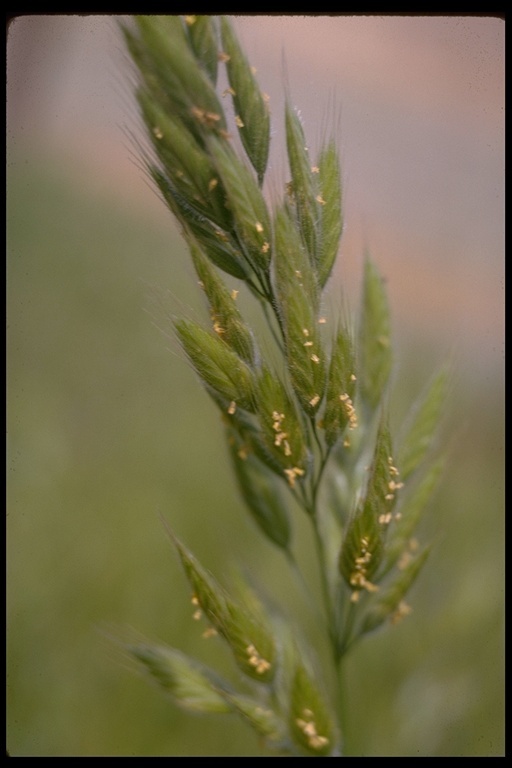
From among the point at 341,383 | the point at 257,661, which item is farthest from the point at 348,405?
the point at 257,661

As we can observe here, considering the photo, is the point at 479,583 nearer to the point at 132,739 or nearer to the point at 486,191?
the point at 132,739

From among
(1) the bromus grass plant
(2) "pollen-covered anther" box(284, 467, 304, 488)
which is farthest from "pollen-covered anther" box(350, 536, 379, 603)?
(2) "pollen-covered anther" box(284, 467, 304, 488)

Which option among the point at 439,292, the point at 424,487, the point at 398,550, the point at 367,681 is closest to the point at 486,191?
the point at 439,292

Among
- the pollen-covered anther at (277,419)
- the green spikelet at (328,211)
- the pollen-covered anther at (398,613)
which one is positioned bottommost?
the pollen-covered anther at (398,613)

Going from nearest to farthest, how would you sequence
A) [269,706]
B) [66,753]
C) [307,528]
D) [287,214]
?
[287,214] → [269,706] → [66,753] → [307,528]

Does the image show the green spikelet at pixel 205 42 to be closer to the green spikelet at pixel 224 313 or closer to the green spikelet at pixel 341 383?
the green spikelet at pixel 224 313

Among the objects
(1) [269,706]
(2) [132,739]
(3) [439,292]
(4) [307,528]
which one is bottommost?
(2) [132,739]

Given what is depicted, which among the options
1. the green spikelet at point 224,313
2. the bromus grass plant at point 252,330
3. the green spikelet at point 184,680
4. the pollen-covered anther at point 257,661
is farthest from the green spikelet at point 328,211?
the green spikelet at point 184,680

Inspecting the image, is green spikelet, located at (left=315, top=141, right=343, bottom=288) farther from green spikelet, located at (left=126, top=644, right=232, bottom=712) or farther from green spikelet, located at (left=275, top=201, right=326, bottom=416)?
green spikelet, located at (left=126, top=644, right=232, bottom=712)
